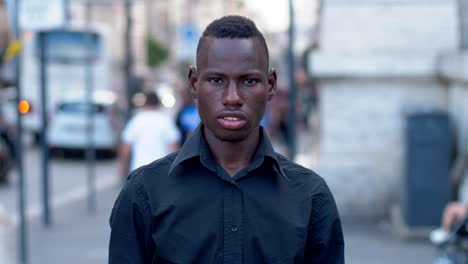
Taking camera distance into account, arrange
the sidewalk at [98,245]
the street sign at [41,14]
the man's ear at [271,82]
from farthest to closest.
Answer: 1. the street sign at [41,14]
2. the sidewalk at [98,245]
3. the man's ear at [271,82]

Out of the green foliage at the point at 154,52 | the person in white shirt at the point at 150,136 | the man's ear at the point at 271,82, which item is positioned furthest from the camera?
the green foliage at the point at 154,52

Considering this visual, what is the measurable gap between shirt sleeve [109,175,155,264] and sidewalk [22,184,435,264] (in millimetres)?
7034

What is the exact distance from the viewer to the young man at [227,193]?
248 centimetres

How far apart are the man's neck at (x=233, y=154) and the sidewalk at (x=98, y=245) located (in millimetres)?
6980

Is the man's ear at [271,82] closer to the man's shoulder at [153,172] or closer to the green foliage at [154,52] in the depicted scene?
the man's shoulder at [153,172]

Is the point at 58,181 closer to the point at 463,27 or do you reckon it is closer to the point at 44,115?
the point at 44,115

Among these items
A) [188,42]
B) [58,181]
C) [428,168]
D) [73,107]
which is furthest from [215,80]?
[73,107]

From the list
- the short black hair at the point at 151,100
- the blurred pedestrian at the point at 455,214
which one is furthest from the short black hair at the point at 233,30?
the short black hair at the point at 151,100

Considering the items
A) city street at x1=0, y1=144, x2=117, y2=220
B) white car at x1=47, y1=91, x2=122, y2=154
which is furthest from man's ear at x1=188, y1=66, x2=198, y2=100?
white car at x1=47, y1=91, x2=122, y2=154

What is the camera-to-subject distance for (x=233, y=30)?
253 cm

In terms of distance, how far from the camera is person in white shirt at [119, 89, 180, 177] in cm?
906

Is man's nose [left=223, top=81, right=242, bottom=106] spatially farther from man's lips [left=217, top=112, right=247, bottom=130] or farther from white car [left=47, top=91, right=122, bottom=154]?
white car [left=47, top=91, right=122, bottom=154]

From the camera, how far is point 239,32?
2529 mm

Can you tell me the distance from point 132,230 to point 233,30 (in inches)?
21.6
